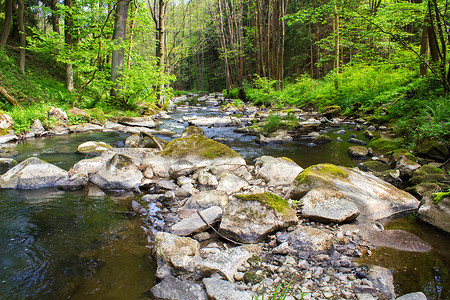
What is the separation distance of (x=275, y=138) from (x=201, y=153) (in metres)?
4.51

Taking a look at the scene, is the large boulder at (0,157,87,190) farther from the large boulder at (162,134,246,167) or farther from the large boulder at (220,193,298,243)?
the large boulder at (220,193,298,243)

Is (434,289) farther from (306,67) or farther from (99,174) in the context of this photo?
(306,67)

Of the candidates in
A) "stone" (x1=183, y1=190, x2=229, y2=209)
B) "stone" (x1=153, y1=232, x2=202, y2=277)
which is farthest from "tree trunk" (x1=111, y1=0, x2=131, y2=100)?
"stone" (x1=153, y1=232, x2=202, y2=277)

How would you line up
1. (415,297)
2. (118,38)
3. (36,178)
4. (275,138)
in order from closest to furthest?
(415,297), (36,178), (275,138), (118,38)

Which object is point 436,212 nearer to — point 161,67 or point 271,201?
point 271,201

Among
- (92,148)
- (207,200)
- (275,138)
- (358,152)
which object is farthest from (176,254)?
(275,138)

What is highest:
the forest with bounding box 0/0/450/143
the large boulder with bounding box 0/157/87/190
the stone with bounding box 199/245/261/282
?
the forest with bounding box 0/0/450/143

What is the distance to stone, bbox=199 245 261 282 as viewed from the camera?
2705 millimetres

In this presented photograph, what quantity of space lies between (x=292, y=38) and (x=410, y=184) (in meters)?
28.5

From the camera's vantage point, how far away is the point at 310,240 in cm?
318

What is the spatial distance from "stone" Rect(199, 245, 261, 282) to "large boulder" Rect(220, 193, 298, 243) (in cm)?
23

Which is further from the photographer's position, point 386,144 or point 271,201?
point 386,144

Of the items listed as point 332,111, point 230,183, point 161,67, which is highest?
point 161,67

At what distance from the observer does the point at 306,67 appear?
30.5 meters
